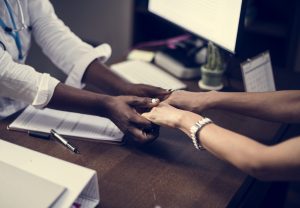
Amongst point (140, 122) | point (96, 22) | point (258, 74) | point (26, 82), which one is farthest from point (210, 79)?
point (96, 22)

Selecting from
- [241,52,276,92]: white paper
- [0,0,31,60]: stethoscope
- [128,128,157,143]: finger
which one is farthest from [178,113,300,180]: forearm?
[0,0,31,60]: stethoscope

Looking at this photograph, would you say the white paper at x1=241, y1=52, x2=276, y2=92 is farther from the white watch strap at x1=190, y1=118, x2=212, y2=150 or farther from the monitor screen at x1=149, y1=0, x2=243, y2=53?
the white watch strap at x1=190, y1=118, x2=212, y2=150

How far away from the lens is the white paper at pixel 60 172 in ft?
2.86

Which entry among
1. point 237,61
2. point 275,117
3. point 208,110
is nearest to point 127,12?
point 237,61

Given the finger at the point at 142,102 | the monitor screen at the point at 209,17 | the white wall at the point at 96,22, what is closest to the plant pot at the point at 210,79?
the monitor screen at the point at 209,17

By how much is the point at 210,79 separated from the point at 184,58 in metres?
0.20

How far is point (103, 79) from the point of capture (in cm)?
145

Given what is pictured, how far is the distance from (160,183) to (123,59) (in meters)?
0.90

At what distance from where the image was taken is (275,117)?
4.05ft

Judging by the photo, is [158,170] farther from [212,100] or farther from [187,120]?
[212,100]

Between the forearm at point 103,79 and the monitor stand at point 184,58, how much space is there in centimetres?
29

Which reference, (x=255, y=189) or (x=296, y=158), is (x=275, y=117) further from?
(x=296, y=158)

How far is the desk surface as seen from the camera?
0.97m

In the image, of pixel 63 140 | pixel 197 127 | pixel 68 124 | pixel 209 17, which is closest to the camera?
pixel 197 127
